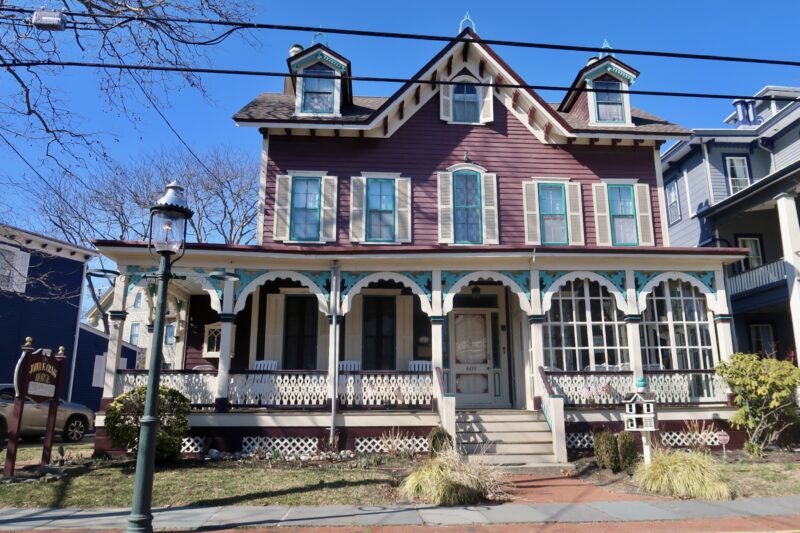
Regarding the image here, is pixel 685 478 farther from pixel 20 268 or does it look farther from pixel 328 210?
pixel 20 268

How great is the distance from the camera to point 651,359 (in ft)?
46.2

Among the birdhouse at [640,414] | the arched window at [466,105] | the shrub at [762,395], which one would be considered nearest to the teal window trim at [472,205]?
the arched window at [466,105]

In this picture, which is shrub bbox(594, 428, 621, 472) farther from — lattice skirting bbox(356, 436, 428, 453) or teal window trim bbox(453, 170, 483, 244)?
teal window trim bbox(453, 170, 483, 244)

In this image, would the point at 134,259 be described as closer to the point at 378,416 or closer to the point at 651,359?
the point at 378,416

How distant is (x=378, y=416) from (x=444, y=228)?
17.6 ft

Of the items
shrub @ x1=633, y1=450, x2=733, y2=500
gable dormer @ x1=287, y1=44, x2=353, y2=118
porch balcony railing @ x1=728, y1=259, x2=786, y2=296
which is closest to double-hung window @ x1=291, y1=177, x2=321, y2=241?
gable dormer @ x1=287, y1=44, x2=353, y2=118

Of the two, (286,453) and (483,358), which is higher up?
(483,358)

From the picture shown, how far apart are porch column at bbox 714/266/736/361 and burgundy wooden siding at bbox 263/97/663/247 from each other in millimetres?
2219

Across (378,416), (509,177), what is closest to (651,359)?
(509,177)

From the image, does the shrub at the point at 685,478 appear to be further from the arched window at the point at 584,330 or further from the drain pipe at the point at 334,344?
the drain pipe at the point at 334,344

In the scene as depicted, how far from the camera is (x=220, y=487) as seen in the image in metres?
8.46

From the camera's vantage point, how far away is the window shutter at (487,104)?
1535 cm

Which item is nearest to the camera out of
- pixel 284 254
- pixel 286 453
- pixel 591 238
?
pixel 286 453

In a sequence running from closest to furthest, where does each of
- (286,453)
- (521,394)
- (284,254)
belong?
(286,453), (284,254), (521,394)
